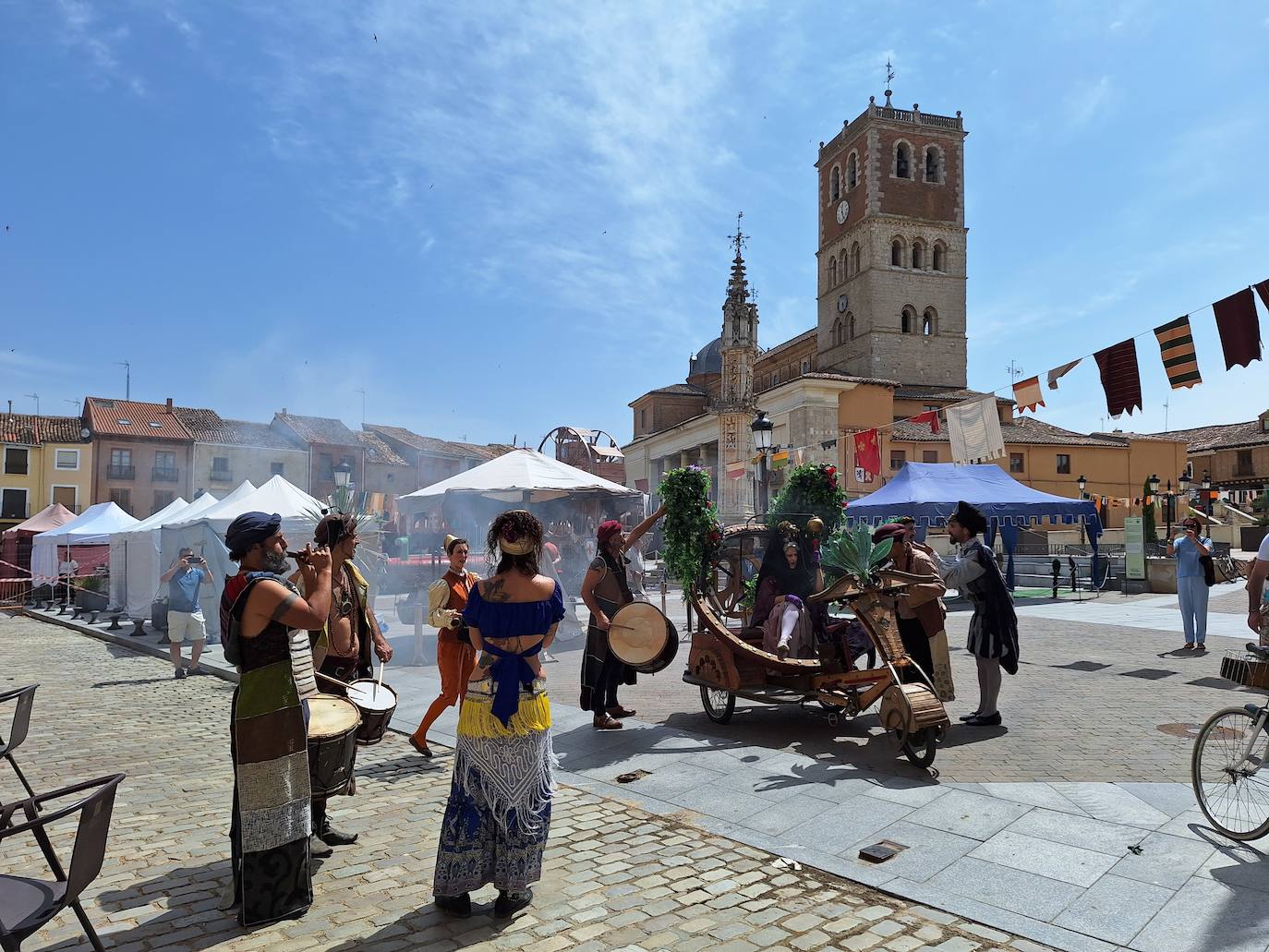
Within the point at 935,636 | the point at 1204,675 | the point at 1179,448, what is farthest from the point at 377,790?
the point at 1179,448

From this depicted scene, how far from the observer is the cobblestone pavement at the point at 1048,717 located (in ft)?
19.6

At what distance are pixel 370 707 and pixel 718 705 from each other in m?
3.71

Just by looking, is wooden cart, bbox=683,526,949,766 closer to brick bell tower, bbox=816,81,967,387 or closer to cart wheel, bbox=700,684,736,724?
cart wheel, bbox=700,684,736,724

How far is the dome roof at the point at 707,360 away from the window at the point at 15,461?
45.7 metres

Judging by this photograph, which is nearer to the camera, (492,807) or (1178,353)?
(492,807)

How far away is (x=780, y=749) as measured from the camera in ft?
21.4

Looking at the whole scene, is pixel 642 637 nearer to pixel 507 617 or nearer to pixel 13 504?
pixel 507 617

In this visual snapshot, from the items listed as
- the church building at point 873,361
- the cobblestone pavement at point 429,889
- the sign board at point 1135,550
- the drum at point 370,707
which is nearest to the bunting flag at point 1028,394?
the sign board at point 1135,550

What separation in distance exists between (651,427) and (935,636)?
57160 millimetres

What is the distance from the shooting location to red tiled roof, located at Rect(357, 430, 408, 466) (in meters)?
57.5

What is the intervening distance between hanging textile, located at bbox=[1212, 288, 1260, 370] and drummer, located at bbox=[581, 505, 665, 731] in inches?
320

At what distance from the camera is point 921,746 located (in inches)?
231

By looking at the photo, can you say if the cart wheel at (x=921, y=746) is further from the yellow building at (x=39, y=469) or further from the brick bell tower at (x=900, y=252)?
the yellow building at (x=39, y=469)

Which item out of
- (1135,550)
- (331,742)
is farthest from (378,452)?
(331,742)
